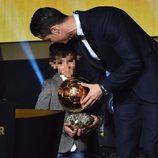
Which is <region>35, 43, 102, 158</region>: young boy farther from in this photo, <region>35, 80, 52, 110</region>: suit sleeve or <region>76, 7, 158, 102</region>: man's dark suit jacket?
<region>76, 7, 158, 102</region>: man's dark suit jacket

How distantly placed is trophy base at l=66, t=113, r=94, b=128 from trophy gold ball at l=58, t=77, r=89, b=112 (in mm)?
61

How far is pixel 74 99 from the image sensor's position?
1786 millimetres

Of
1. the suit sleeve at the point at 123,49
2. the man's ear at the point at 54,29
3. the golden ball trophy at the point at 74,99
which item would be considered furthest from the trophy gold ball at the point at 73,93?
the man's ear at the point at 54,29

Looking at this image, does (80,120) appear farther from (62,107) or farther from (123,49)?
(123,49)

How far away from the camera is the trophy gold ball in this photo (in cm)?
176

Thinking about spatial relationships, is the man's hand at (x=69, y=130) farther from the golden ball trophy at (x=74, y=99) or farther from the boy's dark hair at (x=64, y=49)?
the boy's dark hair at (x=64, y=49)

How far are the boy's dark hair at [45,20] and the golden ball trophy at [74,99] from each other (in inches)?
9.3

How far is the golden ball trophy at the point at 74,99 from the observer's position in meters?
1.77

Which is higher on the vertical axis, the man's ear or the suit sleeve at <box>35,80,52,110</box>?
the man's ear

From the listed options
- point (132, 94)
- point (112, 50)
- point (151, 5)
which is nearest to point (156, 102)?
point (132, 94)

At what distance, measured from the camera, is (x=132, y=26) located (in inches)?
69.1

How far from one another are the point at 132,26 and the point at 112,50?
123 mm

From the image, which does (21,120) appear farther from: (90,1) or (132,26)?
(90,1)

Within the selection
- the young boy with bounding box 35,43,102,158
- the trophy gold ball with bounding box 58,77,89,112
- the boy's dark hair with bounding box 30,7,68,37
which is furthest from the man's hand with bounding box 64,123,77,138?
the boy's dark hair with bounding box 30,7,68,37
